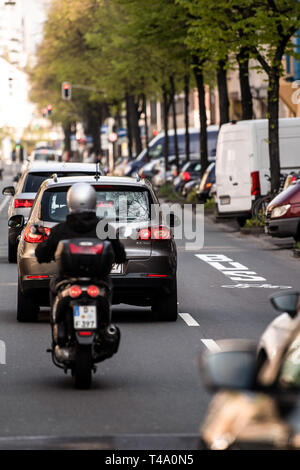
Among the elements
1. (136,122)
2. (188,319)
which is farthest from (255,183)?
(136,122)

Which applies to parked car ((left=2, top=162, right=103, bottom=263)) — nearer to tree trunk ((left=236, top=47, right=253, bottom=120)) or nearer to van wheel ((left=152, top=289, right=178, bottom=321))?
van wheel ((left=152, top=289, right=178, bottom=321))

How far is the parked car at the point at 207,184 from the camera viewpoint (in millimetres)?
40531

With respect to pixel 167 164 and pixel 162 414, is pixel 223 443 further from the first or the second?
pixel 167 164

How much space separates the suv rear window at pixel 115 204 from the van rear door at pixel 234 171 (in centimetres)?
1729

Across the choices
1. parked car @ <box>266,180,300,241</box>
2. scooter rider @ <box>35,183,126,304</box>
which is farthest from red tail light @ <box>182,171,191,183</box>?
scooter rider @ <box>35,183,126,304</box>

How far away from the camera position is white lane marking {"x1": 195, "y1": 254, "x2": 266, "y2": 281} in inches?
762

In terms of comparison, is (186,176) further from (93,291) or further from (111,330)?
(93,291)

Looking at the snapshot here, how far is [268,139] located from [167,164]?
29778 millimetres

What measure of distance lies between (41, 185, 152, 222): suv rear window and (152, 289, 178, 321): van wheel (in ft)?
2.78

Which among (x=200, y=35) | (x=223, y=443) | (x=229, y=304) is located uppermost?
(x=200, y=35)

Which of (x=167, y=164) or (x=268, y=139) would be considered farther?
(x=167, y=164)

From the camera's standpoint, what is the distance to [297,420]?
177 inches

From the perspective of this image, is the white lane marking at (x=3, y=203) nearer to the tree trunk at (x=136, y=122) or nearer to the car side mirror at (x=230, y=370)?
the tree trunk at (x=136, y=122)
